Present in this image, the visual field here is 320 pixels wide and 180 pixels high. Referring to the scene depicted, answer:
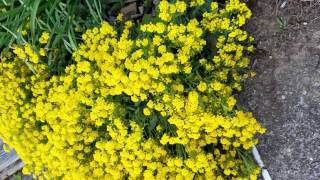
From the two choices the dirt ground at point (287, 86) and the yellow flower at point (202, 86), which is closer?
the yellow flower at point (202, 86)

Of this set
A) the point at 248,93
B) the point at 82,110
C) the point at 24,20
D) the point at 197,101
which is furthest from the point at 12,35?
the point at 248,93

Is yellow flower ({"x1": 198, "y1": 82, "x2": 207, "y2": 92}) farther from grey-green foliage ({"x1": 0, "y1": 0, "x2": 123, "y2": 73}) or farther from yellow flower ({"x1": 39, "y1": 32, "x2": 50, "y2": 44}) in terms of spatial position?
yellow flower ({"x1": 39, "y1": 32, "x2": 50, "y2": 44})

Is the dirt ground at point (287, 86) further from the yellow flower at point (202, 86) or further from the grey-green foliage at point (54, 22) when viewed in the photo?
the grey-green foliage at point (54, 22)

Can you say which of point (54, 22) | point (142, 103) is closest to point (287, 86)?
point (142, 103)

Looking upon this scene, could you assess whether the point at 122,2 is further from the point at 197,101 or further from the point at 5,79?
the point at 197,101

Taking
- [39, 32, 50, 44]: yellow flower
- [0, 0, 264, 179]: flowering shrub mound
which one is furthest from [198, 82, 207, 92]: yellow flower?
[39, 32, 50, 44]: yellow flower

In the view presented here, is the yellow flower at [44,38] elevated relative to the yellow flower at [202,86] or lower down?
lower down

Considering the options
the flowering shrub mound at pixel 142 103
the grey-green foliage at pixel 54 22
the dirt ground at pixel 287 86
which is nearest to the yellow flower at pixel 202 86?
the flowering shrub mound at pixel 142 103

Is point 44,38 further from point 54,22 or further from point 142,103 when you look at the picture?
point 142,103
